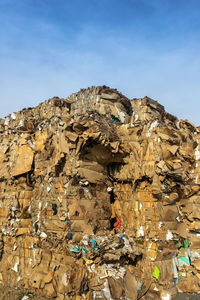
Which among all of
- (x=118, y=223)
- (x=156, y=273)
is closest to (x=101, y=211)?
(x=118, y=223)

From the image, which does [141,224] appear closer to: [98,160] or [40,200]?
[98,160]

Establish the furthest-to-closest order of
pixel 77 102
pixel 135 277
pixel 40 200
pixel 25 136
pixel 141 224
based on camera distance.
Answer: pixel 77 102
pixel 25 136
pixel 40 200
pixel 141 224
pixel 135 277

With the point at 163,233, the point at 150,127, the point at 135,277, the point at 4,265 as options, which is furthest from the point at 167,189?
the point at 4,265

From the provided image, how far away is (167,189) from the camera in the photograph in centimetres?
614

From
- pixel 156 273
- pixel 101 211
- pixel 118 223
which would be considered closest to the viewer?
pixel 156 273

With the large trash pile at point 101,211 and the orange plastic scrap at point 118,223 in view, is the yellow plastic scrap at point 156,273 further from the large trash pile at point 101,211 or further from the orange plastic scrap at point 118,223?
the orange plastic scrap at point 118,223

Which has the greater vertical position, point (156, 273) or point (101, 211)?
point (101, 211)

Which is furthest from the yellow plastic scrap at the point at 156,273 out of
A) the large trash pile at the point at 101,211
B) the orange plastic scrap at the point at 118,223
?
the orange plastic scrap at the point at 118,223

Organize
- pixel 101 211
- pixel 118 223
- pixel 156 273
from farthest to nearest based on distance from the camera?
pixel 118 223 < pixel 101 211 < pixel 156 273

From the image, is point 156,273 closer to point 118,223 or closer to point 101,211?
point 118,223

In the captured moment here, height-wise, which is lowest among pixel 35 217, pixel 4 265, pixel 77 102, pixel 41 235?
pixel 4 265

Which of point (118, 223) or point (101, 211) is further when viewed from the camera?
point (118, 223)

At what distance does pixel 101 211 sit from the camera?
6.50 meters

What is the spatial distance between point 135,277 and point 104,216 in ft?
5.48
